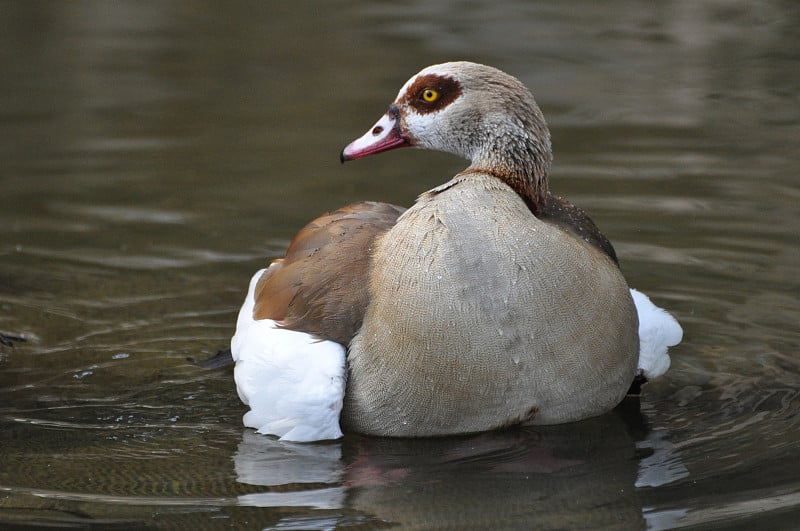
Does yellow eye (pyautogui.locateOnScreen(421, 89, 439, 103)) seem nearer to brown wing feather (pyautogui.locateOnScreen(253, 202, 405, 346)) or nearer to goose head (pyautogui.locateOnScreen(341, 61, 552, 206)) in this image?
goose head (pyautogui.locateOnScreen(341, 61, 552, 206))

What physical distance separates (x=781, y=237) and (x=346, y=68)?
18.0 ft

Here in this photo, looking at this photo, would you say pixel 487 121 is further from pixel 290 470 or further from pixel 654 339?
pixel 290 470

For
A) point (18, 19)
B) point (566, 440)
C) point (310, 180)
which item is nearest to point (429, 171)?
point (310, 180)

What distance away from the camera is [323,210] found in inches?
334

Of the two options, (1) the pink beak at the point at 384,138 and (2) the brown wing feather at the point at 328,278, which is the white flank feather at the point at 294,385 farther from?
(1) the pink beak at the point at 384,138

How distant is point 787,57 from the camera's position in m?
11.7

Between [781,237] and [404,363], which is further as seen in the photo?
[781,237]

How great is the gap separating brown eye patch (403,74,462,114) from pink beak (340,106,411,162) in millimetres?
102

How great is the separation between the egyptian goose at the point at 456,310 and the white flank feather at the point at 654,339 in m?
0.02

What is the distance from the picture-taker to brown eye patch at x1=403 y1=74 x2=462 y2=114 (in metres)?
5.36

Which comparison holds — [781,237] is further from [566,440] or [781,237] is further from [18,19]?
[18,19]

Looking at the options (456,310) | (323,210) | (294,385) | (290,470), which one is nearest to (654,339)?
(456,310)

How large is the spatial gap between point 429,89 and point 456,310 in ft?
3.39

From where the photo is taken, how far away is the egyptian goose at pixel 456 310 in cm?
494
